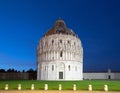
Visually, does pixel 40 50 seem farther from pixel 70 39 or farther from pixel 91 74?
pixel 91 74

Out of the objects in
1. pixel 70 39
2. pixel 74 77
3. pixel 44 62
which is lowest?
pixel 74 77

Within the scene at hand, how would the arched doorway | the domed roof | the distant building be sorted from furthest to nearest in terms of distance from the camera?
the distant building
the domed roof
the arched doorway

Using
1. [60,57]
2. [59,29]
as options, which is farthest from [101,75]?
[60,57]

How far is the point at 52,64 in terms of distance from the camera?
323 ft

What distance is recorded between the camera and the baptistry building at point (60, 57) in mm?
97688

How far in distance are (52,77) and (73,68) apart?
8.99 meters

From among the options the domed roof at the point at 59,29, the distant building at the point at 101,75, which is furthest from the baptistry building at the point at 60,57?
the distant building at the point at 101,75

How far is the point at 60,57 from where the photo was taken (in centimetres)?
9762

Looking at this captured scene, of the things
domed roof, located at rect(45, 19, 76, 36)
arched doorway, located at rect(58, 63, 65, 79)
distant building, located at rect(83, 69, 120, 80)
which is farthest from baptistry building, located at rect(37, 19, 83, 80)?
distant building, located at rect(83, 69, 120, 80)

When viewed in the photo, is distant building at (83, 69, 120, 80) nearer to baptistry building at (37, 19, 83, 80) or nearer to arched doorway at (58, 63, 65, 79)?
baptistry building at (37, 19, 83, 80)

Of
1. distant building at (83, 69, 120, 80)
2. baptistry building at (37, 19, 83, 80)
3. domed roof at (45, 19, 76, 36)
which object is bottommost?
distant building at (83, 69, 120, 80)

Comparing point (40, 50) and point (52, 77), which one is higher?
point (40, 50)

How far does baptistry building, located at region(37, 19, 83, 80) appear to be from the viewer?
97688mm

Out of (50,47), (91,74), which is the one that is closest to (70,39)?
(50,47)
